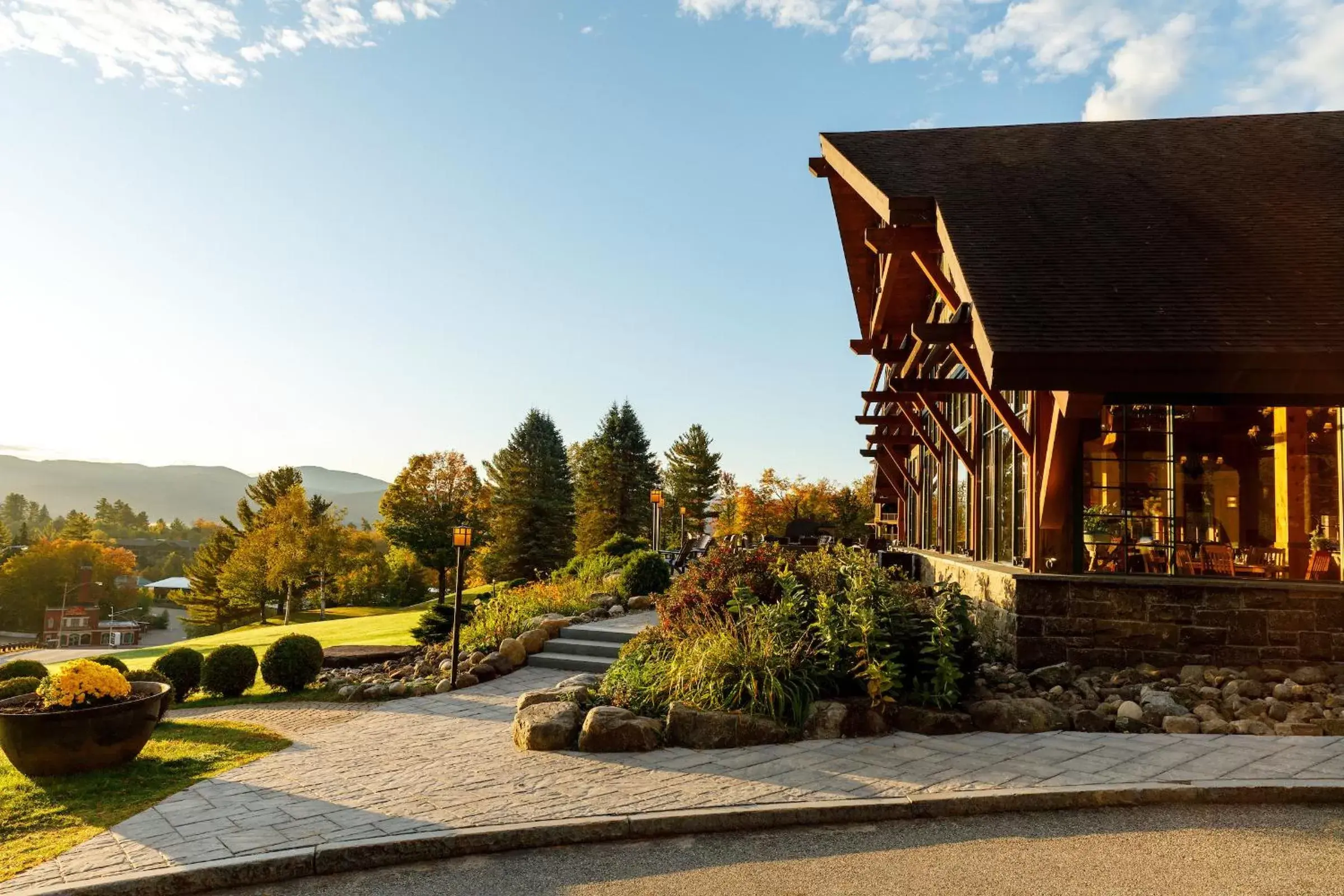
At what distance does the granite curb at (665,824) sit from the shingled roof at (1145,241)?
3.41 metres

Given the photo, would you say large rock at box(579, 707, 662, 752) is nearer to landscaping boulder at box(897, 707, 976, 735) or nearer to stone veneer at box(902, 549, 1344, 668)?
landscaping boulder at box(897, 707, 976, 735)

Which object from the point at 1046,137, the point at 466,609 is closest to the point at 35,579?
the point at 466,609

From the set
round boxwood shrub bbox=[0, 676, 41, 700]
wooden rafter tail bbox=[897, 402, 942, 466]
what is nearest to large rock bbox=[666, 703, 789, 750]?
round boxwood shrub bbox=[0, 676, 41, 700]

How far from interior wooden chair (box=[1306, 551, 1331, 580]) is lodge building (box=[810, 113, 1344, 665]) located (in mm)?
30

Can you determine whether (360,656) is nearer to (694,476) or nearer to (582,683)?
(582,683)

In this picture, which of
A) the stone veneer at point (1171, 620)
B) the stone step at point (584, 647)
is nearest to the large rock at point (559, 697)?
the stone step at point (584, 647)

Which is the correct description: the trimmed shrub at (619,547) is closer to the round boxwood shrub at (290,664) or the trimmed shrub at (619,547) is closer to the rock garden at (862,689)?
the round boxwood shrub at (290,664)

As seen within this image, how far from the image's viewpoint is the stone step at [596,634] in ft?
37.5

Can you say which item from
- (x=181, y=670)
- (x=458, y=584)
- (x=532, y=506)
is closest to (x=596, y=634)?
(x=458, y=584)

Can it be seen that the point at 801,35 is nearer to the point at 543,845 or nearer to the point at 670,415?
the point at 543,845

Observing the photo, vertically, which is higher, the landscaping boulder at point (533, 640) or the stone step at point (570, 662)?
the landscaping boulder at point (533, 640)

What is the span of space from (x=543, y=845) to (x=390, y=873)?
2.68 ft

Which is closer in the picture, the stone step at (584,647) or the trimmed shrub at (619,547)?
the stone step at (584,647)

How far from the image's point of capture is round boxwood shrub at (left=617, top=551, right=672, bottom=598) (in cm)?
1530
